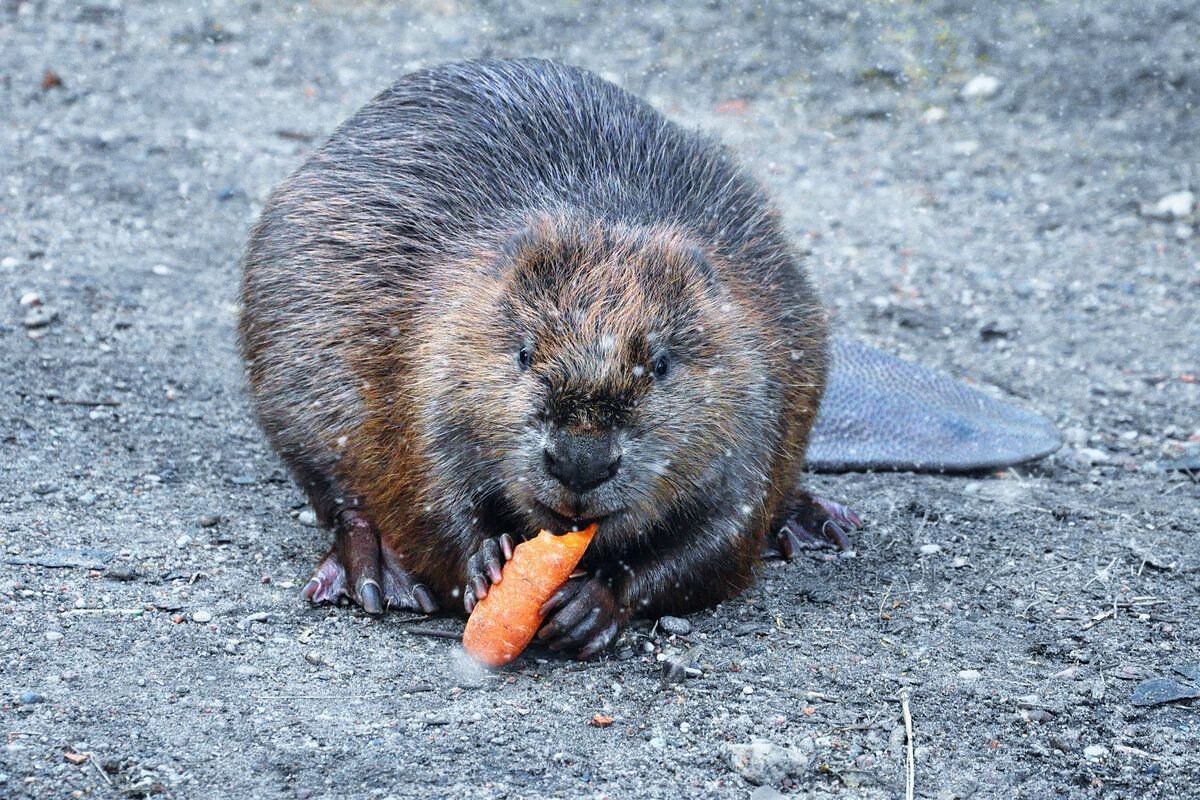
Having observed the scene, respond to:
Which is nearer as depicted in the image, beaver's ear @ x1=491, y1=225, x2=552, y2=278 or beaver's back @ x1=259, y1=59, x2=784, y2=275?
beaver's ear @ x1=491, y1=225, x2=552, y2=278

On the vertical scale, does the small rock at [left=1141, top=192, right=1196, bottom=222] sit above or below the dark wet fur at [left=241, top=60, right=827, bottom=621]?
below

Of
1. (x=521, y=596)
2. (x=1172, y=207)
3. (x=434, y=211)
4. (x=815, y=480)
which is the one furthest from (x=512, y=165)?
(x=1172, y=207)

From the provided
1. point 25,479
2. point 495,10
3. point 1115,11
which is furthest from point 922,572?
point 495,10

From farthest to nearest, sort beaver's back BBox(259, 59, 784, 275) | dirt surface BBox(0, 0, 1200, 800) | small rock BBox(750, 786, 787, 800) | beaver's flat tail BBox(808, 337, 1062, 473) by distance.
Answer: beaver's flat tail BBox(808, 337, 1062, 473), beaver's back BBox(259, 59, 784, 275), dirt surface BBox(0, 0, 1200, 800), small rock BBox(750, 786, 787, 800)

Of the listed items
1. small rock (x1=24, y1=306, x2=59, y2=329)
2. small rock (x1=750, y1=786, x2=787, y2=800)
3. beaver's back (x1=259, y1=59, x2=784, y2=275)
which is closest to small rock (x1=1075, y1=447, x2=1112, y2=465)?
beaver's back (x1=259, y1=59, x2=784, y2=275)

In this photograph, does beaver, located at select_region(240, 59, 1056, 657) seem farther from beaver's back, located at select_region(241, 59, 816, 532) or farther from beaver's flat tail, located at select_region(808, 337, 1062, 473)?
beaver's flat tail, located at select_region(808, 337, 1062, 473)

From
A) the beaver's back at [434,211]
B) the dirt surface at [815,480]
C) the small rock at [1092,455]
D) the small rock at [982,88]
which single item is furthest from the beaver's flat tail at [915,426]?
the small rock at [982,88]

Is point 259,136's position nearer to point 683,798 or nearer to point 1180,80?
point 1180,80
